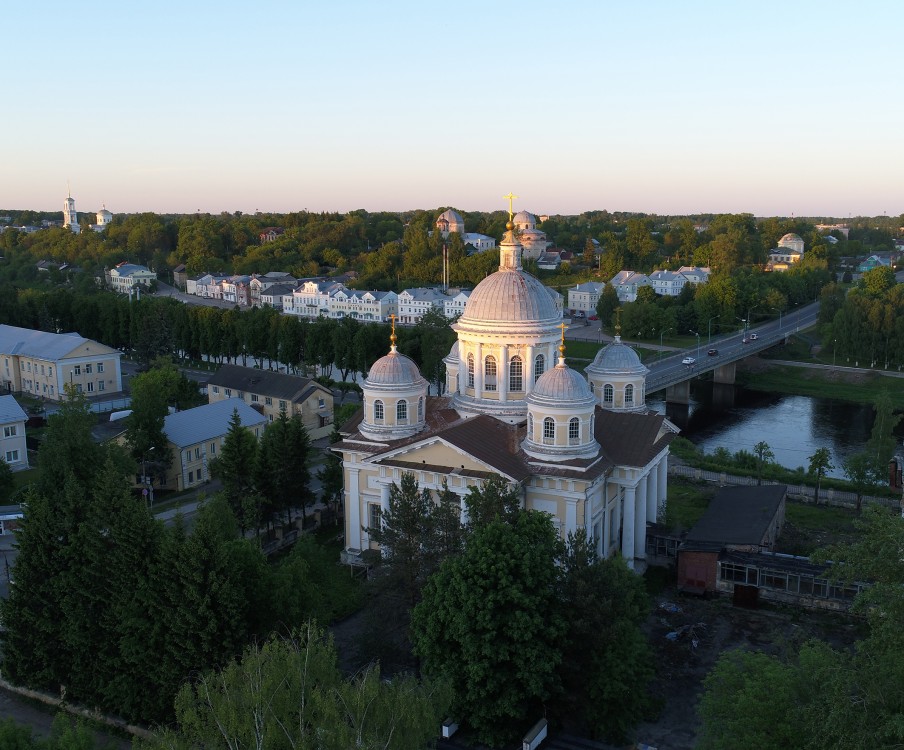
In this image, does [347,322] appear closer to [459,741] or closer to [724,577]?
[724,577]

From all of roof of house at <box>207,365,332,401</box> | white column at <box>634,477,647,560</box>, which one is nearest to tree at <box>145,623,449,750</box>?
white column at <box>634,477,647,560</box>

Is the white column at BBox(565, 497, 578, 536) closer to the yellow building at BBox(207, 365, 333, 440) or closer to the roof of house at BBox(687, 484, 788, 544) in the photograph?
the roof of house at BBox(687, 484, 788, 544)

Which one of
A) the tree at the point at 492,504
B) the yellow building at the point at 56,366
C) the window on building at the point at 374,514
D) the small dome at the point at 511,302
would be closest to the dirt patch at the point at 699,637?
the tree at the point at 492,504

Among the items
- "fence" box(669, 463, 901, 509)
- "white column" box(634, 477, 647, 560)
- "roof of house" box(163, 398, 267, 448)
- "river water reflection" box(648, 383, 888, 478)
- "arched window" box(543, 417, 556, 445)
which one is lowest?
"river water reflection" box(648, 383, 888, 478)

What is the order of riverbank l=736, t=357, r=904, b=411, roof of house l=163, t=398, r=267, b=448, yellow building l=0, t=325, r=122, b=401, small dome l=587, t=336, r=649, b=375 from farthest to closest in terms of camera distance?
riverbank l=736, t=357, r=904, b=411
yellow building l=0, t=325, r=122, b=401
roof of house l=163, t=398, r=267, b=448
small dome l=587, t=336, r=649, b=375

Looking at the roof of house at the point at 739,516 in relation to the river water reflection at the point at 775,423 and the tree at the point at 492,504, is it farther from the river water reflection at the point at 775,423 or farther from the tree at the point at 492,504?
the river water reflection at the point at 775,423

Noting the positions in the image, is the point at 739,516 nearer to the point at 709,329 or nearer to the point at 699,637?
the point at 699,637
